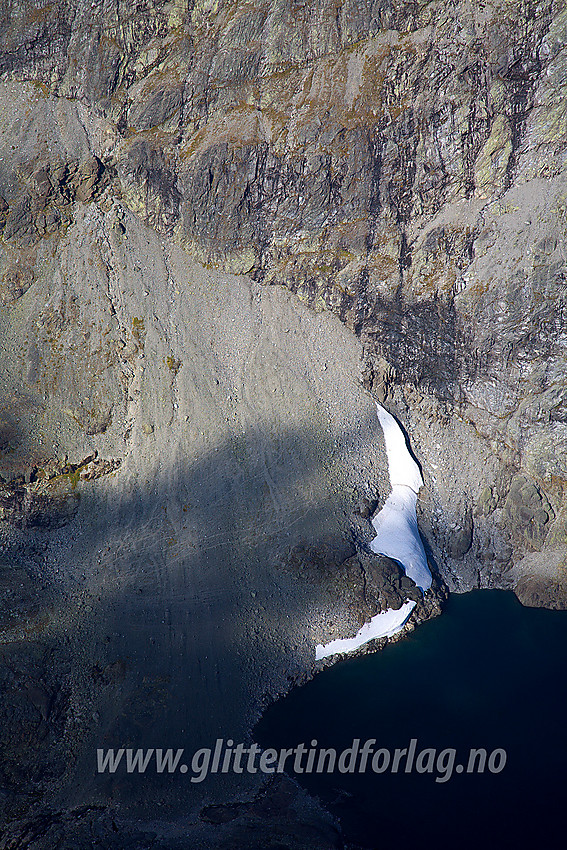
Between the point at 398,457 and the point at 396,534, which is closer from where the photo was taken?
the point at 396,534

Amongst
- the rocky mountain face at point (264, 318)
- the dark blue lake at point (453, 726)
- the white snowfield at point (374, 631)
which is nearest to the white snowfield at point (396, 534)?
the white snowfield at point (374, 631)

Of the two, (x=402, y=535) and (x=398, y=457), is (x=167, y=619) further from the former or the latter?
(x=398, y=457)

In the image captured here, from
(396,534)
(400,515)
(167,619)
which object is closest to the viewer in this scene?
(167,619)

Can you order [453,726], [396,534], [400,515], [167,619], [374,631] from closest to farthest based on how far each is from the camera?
[167,619] < [453,726] < [374,631] < [396,534] < [400,515]

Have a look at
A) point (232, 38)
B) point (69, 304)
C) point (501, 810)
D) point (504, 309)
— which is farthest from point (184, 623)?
point (232, 38)

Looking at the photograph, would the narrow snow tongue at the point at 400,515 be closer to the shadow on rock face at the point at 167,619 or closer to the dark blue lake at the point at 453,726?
the shadow on rock face at the point at 167,619

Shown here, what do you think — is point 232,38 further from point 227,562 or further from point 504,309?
point 227,562

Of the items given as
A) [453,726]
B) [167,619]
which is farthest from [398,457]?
Result: [167,619]
